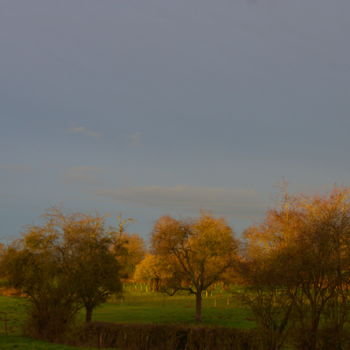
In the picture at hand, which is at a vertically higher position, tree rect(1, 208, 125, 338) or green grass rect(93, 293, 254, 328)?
tree rect(1, 208, 125, 338)

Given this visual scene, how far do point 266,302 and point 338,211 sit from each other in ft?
23.8

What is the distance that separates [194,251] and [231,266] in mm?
4738

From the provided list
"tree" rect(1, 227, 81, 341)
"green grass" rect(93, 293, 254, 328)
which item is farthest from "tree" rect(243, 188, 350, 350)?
"green grass" rect(93, 293, 254, 328)

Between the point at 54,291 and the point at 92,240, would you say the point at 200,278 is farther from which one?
the point at 54,291

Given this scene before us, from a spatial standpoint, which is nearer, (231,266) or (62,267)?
(62,267)

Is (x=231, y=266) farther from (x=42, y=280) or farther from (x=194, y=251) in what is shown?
(x=42, y=280)

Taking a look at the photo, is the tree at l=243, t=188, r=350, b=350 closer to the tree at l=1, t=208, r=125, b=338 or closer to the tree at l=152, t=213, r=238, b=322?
the tree at l=1, t=208, r=125, b=338

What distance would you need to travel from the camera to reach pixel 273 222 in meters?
33.1

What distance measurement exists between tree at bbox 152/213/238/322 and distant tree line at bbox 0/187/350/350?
0.12 m

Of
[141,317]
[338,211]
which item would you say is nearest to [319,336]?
[338,211]

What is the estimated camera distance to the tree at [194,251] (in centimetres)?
5109

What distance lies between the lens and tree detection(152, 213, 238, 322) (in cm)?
5109

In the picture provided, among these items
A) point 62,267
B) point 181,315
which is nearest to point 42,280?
point 62,267

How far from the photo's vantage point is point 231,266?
5091 cm
